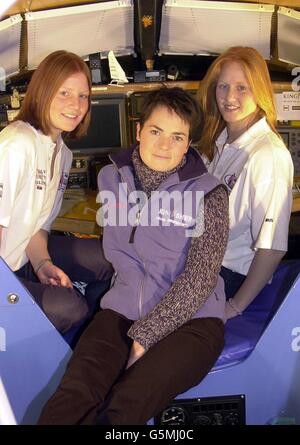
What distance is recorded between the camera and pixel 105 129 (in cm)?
311

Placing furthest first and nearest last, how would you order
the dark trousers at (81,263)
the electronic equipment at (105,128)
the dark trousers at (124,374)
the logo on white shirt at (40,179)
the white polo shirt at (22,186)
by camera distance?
the electronic equipment at (105,128), the dark trousers at (81,263), the logo on white shirt at (40,179), the white polo shirt at (22,186), the dark trousers at (124,374)

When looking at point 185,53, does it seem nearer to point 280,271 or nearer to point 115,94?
point 115,94

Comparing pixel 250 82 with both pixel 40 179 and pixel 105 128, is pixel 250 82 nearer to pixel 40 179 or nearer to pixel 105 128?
pixel 40 179

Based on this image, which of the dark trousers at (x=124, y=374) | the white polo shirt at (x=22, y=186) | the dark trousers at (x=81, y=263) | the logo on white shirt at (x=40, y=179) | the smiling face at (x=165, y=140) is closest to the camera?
the dark trousers at (x=124, y=374)

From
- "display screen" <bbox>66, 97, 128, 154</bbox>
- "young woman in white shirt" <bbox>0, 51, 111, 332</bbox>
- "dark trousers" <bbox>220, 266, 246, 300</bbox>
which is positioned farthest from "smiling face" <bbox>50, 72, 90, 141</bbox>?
"display screen" <bbox>66, 97, 128, 154</bbox>

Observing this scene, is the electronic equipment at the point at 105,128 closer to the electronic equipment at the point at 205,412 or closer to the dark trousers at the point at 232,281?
the dark trousers at the point at 232,281

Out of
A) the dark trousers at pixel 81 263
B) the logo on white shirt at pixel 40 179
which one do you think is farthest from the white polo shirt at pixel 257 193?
the logo on white shirt at pixel 40 179

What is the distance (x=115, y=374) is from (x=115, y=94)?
6.71 ft

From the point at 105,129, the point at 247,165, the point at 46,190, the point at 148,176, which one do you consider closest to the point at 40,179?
the point at 46,190

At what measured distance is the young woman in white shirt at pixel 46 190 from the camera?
5.53 ft

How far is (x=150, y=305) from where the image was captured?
58.1 inches

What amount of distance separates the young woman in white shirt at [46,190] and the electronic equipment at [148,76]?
1064 millimetres

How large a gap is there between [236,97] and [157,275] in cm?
76
